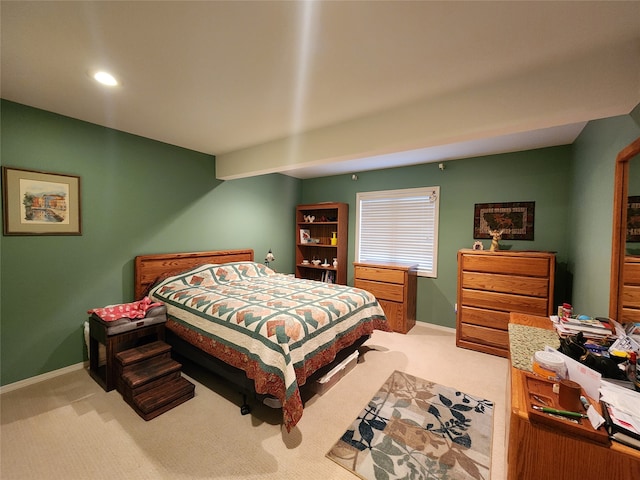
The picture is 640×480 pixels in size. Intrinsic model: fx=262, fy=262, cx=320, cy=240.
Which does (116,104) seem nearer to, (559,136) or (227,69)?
(227,69)

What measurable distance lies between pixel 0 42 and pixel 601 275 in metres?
4.16

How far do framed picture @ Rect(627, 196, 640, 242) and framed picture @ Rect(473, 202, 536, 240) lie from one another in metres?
1.88

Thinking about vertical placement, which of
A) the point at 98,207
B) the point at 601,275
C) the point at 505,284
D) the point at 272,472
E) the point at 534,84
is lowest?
the point at 272,472

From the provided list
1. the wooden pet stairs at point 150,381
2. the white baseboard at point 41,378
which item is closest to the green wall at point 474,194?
the wooden pet stairs at point 150,381

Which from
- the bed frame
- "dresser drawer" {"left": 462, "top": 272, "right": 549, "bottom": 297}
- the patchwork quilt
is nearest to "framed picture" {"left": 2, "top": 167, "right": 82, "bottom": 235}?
the bed frame

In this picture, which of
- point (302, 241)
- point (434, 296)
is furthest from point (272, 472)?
point (302, 241)

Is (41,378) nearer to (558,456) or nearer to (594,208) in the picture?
(558,456)

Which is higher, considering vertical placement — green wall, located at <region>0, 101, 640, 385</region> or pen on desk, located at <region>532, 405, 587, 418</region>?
green wall, located at <region>0, 101, 640, 385</region>

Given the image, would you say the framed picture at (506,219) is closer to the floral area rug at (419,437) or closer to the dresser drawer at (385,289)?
the dresser drawer at (385,289)

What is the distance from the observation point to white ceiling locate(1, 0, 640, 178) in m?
1.24

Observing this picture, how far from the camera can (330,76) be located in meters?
1.75

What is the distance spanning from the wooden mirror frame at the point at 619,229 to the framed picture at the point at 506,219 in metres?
1.71

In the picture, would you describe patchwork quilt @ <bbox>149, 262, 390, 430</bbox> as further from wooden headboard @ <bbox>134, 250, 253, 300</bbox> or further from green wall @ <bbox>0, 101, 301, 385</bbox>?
green wall @ <bbox>0, 101, 301, 385</bbox>

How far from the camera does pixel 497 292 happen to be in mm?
3057
